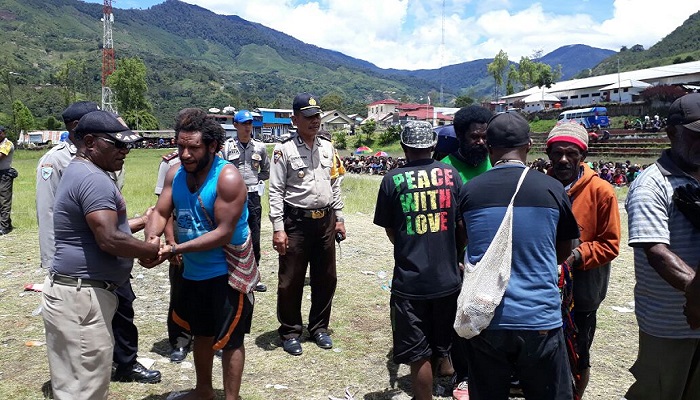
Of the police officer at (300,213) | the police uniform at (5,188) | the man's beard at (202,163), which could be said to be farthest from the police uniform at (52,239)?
the police uniform at (5,188)

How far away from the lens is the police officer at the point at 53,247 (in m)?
3.73

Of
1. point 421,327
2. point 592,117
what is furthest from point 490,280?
point 592,117

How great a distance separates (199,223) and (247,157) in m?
3.19

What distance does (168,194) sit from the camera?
3.17 metres

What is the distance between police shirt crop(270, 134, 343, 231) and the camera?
4398 millimetres

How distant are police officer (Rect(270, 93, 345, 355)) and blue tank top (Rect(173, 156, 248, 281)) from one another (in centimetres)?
124

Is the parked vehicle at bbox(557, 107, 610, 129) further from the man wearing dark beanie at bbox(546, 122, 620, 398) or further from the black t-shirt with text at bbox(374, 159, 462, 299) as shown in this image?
the black t-shirt with text at bbox(374, 159, 462, 299)

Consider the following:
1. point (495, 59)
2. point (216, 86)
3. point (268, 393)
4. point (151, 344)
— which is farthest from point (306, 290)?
point (216, 86)

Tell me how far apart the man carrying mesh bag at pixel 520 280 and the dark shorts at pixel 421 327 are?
660 millimetres

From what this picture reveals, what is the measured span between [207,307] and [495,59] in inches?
3353

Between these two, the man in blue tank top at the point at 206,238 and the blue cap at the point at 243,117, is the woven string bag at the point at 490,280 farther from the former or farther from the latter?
the blue cap at the point at 243,117

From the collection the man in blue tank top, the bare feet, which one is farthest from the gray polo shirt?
the bare feet

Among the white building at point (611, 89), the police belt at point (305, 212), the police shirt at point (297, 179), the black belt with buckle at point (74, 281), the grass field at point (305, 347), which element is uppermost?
the white building at point (611, 89)

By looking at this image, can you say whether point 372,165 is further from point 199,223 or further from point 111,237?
point 111,237
